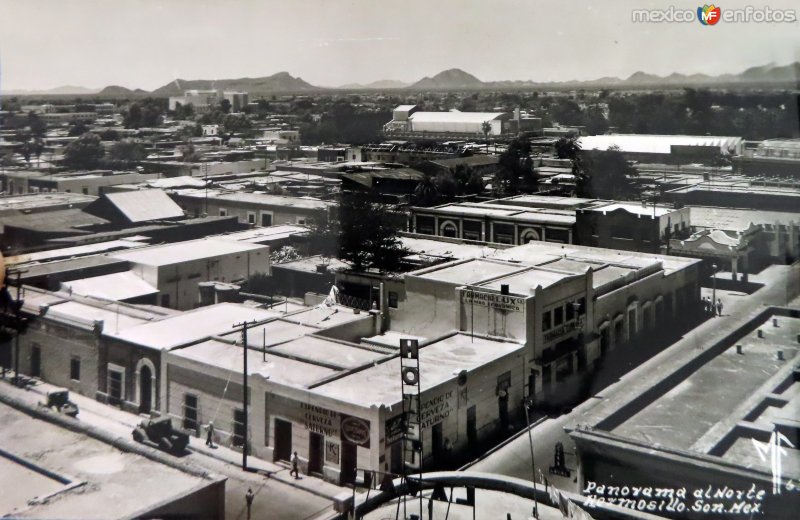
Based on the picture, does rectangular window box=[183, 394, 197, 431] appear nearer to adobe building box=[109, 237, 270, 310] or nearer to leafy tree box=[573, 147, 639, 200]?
adobe building box=[109, 237, 270, 310]

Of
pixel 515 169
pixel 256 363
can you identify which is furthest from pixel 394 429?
pixel 515 169

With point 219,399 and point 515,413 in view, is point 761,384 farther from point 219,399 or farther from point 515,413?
point 219,399

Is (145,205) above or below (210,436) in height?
above

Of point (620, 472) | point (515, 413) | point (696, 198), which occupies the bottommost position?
point (515, 413)

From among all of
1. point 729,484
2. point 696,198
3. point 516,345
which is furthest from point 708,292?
point 729,484

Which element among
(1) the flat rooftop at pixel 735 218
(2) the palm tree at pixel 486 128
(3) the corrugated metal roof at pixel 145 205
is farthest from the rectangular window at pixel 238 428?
(2) the palm tree at pixel 486 128

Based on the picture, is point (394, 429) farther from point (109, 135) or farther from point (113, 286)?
point (109, 135)

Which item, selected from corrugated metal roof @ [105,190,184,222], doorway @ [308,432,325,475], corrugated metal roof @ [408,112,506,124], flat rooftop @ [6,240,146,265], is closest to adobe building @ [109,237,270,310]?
flat rooftop @ [6,240,146,265]
